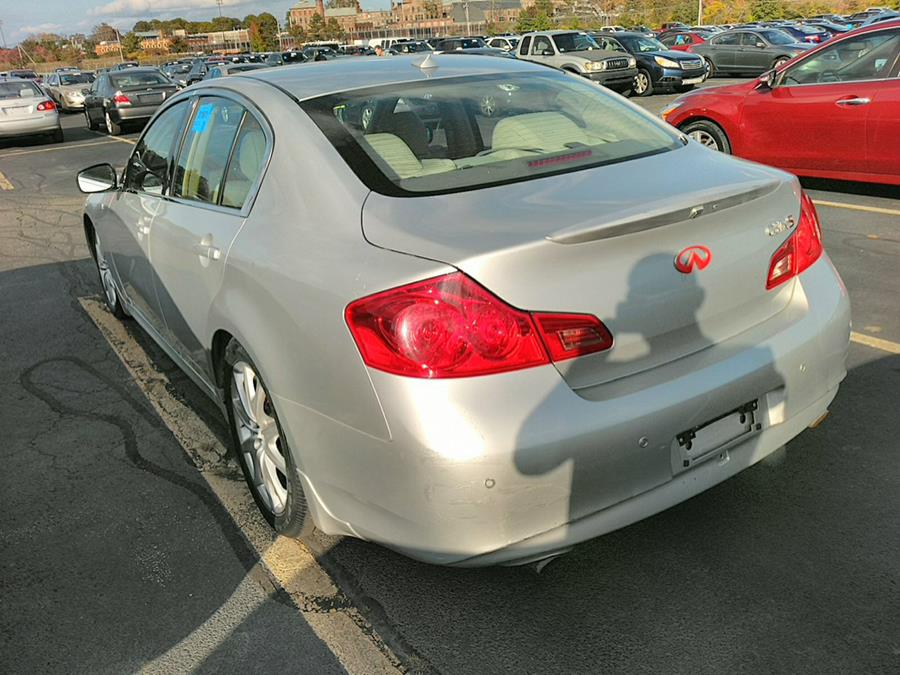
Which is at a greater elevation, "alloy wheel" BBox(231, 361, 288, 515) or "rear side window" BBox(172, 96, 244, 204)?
"rear side window" BBox(172, 96, 244, 204)

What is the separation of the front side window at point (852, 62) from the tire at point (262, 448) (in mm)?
6768

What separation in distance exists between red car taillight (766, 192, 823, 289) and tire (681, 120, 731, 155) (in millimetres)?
5899

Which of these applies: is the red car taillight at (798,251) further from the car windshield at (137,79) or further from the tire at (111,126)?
the car windshield at (137,79)

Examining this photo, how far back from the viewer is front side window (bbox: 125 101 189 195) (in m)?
3.94

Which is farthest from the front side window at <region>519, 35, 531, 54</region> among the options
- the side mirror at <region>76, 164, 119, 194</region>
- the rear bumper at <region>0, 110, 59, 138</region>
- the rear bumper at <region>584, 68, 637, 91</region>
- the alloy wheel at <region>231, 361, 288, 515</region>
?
the alloy wheel at <region>231, 361, 288, 515</region>

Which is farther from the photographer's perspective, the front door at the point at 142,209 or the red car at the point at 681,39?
the red car at the point at 681,39

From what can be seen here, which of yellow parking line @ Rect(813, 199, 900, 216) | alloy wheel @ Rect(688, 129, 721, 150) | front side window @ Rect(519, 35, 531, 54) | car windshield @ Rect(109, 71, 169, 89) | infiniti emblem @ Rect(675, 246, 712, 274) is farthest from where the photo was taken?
front side window @ Rect(519, 35, 531, 54)

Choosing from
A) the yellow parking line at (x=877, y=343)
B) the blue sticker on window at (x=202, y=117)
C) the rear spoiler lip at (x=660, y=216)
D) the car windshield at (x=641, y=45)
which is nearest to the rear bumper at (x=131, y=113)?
the car windshield at (x=641, y=45)

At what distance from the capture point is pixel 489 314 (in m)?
2.14

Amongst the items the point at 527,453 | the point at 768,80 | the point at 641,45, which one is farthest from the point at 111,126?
the point at 527,453

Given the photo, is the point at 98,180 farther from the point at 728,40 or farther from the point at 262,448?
the point at 728,40

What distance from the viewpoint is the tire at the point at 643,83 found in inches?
827

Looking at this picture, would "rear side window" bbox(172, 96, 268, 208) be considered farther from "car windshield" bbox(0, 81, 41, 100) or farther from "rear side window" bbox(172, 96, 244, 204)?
"car windshield" bbox(0, 81, 41, 100)

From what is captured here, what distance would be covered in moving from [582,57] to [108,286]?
17.6 m
